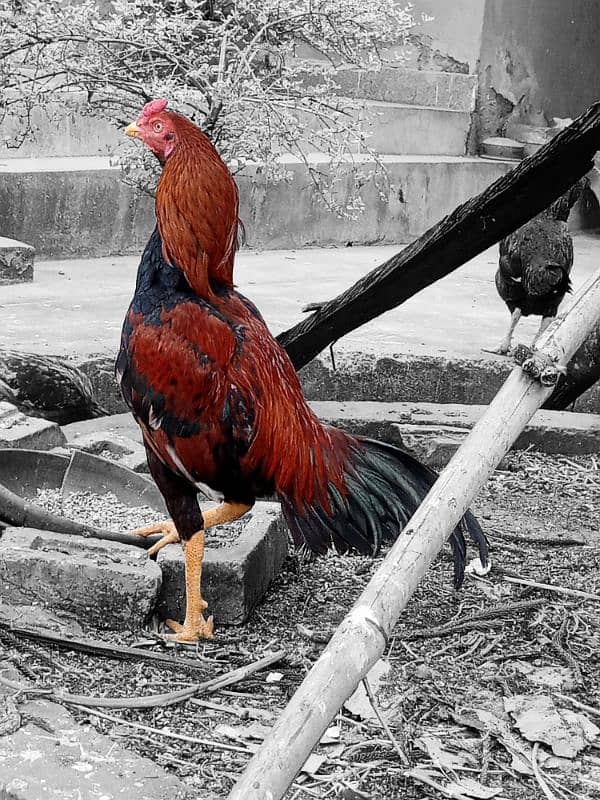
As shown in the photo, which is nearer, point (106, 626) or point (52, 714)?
point (52, 714)

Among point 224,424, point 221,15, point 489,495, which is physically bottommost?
point 489,495

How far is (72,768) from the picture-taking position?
2.32m

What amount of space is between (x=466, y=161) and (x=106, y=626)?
9.44 m

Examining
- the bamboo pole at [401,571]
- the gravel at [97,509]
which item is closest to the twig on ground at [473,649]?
the gravel at [97,509]

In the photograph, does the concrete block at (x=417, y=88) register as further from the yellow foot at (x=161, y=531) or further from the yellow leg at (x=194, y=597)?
the yellow leg at (x=194, y=597)

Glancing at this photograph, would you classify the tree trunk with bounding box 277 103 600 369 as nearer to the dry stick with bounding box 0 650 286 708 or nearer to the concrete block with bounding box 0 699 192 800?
the dry stick with bounding box 0 650 286 708

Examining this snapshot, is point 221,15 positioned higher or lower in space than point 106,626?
higher

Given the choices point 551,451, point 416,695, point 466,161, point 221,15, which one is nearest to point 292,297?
point 221,15

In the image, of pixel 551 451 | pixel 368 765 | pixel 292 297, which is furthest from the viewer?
pixel 292 297

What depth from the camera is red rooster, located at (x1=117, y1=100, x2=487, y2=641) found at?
9.84 feet

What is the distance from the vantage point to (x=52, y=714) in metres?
2.57

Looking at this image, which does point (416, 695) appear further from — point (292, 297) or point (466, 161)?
point (466, 161)

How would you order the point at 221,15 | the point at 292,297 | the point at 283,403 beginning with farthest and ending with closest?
1. the point at 292,297
2. the point at 221,15
3. the point at 283,403

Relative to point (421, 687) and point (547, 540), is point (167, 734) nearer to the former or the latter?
point (421, 687)
